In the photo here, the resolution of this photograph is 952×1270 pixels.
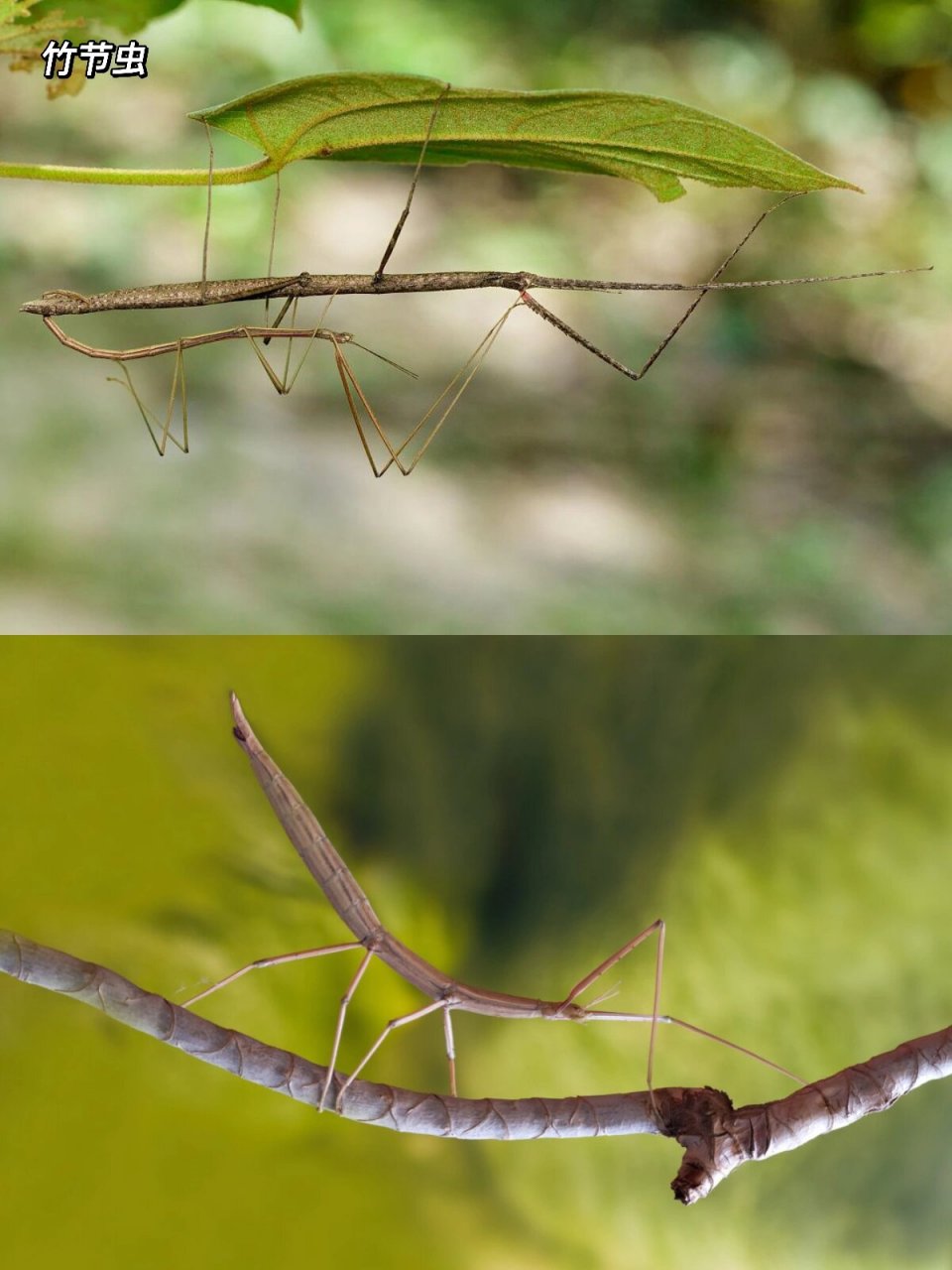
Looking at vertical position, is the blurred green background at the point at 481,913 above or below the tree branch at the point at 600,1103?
above

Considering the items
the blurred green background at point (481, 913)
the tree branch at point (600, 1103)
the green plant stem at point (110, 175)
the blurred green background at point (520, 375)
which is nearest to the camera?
the green plant stem at point (110, 175)

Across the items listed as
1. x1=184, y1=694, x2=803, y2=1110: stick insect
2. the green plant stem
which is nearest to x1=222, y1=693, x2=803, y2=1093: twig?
x1=184, y1=694, x2=803, y2=1110: stick insect

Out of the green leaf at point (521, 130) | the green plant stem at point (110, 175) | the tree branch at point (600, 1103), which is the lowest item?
the tree branch at point (600, 1103)

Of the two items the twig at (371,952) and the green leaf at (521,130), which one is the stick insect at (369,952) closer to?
the twig at (371,952)

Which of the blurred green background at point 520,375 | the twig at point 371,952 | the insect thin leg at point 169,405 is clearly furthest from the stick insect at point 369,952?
the blurred green background at point 520,375

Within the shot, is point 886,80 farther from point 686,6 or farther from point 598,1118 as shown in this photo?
point 598,1118

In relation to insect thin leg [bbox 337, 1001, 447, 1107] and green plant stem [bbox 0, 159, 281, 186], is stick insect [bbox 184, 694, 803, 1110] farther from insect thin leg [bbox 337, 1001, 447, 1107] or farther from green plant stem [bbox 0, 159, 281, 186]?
green plant stem [bbox 0, 159, 281, 186]
